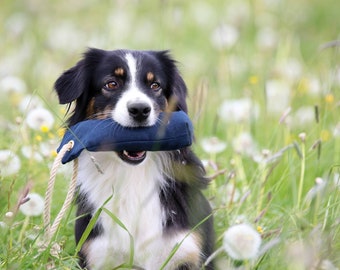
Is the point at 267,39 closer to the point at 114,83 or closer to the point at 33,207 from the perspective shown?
the point at 114,83

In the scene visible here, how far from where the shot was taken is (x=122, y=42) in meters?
9.33

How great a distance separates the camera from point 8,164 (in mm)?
4637

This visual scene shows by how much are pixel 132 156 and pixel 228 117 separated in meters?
2.32

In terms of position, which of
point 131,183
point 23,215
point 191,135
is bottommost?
point 23,215

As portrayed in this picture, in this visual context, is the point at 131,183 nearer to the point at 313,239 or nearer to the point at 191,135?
the point at 191,135

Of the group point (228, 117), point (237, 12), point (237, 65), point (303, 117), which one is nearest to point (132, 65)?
point (228, 117)

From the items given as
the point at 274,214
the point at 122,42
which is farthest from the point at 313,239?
the point at 122,42

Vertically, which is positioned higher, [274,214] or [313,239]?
[313,239]

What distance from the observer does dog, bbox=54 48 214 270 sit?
411 cm

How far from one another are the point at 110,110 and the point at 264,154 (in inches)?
49.4

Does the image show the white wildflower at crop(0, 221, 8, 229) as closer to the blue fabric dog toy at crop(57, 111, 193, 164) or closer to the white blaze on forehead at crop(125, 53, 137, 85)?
the blue fabric dog toy at crop(57, 111, 193, 164)

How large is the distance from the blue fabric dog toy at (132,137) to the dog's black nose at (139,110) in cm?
7

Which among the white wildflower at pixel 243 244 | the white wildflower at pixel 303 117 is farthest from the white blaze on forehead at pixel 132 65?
the white wildflower at pixel 303 117

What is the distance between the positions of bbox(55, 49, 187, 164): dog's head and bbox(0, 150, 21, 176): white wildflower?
48 cm
